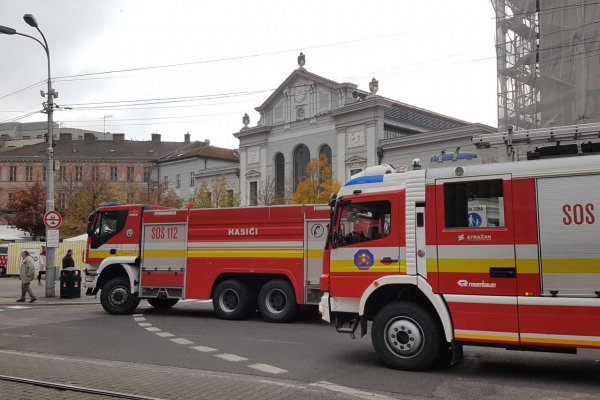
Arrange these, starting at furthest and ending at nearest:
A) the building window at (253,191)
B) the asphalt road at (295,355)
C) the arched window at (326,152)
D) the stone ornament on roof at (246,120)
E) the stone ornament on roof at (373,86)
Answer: the stone ornament on roof at (246,120) < the building window at (253,191) < the arched window at (326,152) < the stone ornament on roof at (373,86) < the asphalt road at (295,355)

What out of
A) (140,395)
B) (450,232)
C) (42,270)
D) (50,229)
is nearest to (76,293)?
(50,229)

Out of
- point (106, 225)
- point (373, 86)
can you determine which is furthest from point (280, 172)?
point (106, 225)

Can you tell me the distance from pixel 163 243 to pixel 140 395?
8.95 metres

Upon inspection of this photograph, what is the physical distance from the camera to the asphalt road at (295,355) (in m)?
7.27

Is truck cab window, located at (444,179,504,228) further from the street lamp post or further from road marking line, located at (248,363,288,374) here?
the street lamp post

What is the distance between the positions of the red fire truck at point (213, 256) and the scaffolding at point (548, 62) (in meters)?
10.2

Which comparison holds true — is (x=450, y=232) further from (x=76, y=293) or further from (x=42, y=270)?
(x=42, y=270)

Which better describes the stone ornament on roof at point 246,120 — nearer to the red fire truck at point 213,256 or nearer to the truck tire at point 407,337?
the red fire truck at point 213,256

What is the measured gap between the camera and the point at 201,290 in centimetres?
1469

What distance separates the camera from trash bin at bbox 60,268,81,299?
20.7 m

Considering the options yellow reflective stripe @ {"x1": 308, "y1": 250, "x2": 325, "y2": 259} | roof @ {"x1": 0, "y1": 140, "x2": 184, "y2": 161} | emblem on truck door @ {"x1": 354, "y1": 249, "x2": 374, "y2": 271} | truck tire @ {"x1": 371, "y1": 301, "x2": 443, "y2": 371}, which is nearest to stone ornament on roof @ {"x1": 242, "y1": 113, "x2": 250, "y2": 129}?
roof @ {"x1": 0, "y1": 140, "x2": 184, "y2": 161}

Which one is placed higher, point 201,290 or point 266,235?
point 266,235

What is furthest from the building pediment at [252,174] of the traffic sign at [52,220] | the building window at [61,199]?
the traffic sign at [52,220]

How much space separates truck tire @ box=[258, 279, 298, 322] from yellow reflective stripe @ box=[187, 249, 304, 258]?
0.67m
